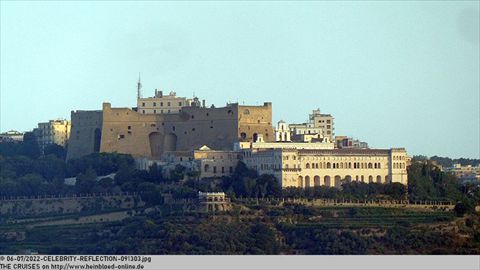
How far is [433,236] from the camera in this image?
237ft

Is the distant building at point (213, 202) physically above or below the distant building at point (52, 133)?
below

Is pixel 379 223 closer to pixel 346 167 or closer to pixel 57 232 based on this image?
pixel 346 167

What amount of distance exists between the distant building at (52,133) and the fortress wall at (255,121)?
10014mm

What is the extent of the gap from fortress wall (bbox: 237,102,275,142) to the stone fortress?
3cm

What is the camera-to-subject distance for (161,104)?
84562 millimetres

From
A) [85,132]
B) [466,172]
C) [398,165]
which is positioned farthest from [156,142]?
[466,172]

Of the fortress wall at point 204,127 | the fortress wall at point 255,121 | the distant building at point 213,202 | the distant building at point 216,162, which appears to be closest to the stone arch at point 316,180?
the distant building at point 216,162

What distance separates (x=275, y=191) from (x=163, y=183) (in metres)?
4.28

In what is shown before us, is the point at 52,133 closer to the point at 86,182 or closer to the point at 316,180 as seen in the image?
the point at 86,182

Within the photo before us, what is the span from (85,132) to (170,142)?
338 centimetres

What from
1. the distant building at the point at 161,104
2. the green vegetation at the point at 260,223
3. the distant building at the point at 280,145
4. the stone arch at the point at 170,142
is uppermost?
the distant building at the point at 161,104

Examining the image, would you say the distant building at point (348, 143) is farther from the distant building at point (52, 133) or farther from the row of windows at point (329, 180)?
the distant building at point (52, 133)

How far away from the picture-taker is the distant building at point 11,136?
93.3 meters

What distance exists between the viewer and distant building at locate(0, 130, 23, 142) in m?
93.3
